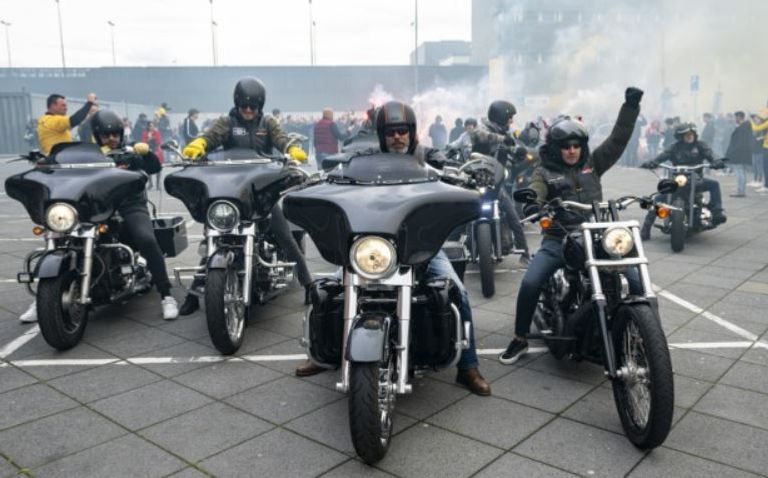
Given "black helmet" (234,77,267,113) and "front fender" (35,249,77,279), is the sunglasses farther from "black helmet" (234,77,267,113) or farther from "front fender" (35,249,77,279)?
"front fender" (35,249,77,279)

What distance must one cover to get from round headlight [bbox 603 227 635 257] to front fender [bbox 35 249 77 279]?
385 cm

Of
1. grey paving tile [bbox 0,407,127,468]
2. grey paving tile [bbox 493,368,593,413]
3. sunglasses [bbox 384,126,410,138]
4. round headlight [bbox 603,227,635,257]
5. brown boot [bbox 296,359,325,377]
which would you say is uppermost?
sunglasses [bbox 384,126,410,138]

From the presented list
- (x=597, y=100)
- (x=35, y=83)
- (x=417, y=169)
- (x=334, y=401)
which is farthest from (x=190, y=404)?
(x=35, y=83)

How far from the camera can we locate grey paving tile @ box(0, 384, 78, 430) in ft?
13.0

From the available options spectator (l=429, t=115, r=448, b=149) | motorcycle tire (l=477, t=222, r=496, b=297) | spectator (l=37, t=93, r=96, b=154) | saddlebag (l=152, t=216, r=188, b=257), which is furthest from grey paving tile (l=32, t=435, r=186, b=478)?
spectator (l=429, t=115, r=448, b=149)

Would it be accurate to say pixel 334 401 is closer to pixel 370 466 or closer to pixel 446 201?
pixel 370 466

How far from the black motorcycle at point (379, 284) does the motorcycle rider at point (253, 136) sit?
2286 mm

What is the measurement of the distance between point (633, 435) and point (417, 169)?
181cm

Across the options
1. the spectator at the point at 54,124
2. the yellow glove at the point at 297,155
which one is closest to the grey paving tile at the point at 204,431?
the yellow glove at the point at 297,155

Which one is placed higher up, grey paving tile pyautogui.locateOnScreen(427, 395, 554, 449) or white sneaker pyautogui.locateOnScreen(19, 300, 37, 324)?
white sneaker pyautogui.locateOnScreen(19, 300, 37, 324)

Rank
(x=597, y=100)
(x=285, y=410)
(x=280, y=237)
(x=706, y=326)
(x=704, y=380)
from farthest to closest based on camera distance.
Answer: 1. (x=597, y=100)
2. (x=280, y=237)
3. (x=706, y=326)
4. (x=704, y=380)
5. (x=285, y=410)

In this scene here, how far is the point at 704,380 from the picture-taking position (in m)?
4.41

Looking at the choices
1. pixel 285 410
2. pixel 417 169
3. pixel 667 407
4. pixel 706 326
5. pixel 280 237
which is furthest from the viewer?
pixel 280 237

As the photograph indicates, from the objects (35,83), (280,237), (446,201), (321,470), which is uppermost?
(35,83)
